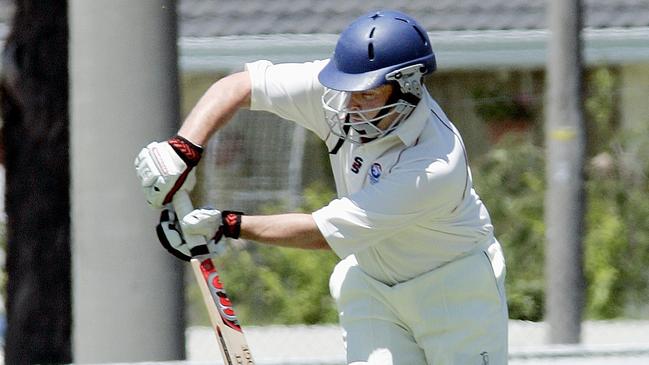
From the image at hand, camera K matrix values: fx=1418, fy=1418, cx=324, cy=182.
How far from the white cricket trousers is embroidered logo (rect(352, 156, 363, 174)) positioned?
34 centimetres

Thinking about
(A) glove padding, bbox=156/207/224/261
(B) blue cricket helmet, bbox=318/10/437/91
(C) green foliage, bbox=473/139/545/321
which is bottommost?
(C) green foliage, bbox=473/139/545/321

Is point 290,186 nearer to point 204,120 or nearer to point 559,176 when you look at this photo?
point 559,176

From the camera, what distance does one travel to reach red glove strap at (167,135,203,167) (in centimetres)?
394

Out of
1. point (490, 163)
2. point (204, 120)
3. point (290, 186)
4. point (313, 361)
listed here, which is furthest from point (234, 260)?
point (204, 120)

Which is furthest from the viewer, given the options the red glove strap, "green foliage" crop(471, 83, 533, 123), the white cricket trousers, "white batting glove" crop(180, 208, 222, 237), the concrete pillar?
"green foliage" crop(471, 83, 533, 123)

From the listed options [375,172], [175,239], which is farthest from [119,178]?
[375,172]

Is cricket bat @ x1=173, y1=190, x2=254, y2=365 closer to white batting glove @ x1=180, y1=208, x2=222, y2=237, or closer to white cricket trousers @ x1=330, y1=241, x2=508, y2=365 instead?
white batting glove @ x1=180, y1=208, x2=222, y2=237

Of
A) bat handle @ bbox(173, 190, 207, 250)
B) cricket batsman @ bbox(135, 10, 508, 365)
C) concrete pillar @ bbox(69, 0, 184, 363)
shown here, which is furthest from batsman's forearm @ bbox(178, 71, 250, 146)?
concrete pillar @ bbox(69, 0, 184, 363)

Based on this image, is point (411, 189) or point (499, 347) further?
point (499, 347)

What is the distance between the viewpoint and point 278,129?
9602 mm

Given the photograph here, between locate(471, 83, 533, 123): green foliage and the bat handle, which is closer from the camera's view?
the bat handle

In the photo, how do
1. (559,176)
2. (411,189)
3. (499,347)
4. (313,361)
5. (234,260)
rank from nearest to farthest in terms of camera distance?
(411,189) → (499,347) → (313,361) → (559,176) → (234,260)

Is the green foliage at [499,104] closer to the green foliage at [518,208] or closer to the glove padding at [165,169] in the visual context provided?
the green foliage at [518,208]

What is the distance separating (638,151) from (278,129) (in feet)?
7.88
